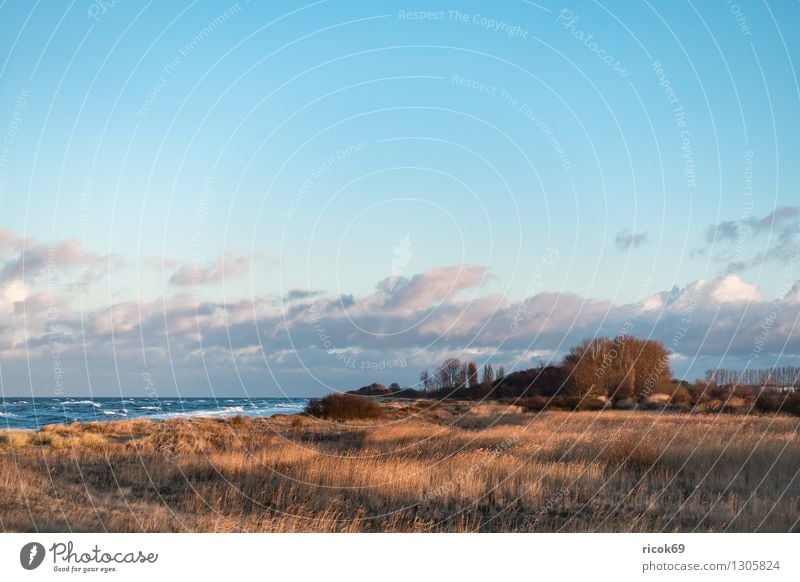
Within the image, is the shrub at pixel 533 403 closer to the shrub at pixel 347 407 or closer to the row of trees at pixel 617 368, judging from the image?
the row of trees at pixel 617 368

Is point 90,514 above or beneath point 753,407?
above

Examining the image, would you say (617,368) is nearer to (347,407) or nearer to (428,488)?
(347,407)

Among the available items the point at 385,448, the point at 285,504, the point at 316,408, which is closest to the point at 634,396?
the point at 316,408

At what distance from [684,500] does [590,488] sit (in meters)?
2.31

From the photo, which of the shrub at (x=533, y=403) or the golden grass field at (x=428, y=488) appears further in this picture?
the shrub at (x=533, y=403)

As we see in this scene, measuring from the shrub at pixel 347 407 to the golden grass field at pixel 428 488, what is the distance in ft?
68.6

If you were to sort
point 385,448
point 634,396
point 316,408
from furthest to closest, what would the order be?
1. point 634,396
2. point 316,408
3. point 385,448

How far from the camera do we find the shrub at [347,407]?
167 ft

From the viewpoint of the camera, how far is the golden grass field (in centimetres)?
1592

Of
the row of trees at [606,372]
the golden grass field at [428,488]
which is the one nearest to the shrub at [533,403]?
the row of trees at [606,372]

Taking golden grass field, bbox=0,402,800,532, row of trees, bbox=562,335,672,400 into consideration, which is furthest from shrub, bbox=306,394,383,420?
row of trees, bbox=562,335,672,400

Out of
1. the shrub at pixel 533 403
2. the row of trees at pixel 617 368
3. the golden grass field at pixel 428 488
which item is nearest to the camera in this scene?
the golden grass field at pixel 428 488

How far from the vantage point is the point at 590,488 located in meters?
19.6
